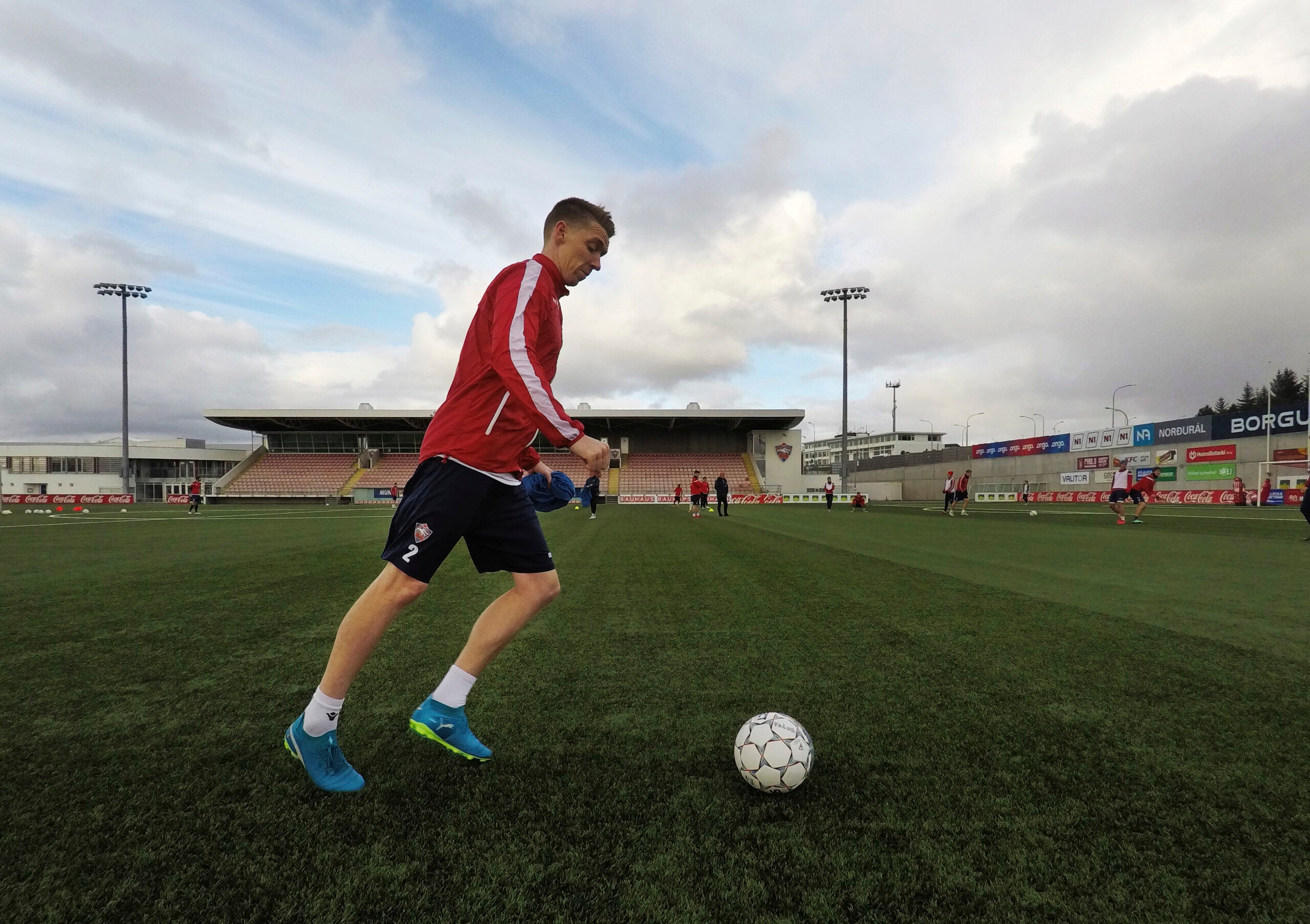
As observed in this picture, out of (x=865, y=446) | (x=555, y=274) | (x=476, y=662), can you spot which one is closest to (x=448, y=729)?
(x=476, y=662)

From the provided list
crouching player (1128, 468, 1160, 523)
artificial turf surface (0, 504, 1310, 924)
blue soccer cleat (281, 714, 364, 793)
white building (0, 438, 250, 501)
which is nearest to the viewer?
artificial turf surface (0, 504, 1310, 924)

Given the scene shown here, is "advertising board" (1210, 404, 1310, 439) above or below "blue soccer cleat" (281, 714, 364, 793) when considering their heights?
above

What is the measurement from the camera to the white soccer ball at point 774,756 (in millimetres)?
2061

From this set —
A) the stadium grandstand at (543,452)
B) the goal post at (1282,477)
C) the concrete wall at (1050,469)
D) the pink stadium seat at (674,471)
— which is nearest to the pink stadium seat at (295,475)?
the stadium grandstand at (543,452)

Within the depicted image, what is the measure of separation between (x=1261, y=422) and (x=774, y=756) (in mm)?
44707

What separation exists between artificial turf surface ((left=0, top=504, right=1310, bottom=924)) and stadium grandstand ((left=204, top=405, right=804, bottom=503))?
3817cm

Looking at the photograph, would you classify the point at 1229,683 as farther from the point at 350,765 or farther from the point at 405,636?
the point at 405,636

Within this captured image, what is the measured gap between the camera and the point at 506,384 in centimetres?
220

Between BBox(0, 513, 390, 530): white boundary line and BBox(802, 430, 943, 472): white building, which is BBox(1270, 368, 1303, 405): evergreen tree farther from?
BBox(0, 513, 390, 530): white boundary line

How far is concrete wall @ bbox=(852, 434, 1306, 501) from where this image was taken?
33656mm

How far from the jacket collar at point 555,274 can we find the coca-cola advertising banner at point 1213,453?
149ft

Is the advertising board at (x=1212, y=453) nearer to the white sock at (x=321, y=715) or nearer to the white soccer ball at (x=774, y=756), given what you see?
the white soccer ball at (x=774, y=756)

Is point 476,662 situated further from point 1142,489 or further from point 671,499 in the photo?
point 671,499

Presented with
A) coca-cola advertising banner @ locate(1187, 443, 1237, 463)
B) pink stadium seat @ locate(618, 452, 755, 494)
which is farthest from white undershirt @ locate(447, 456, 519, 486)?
coca-cola advertising banner @ locate(1187, 443, 1237, 463)
